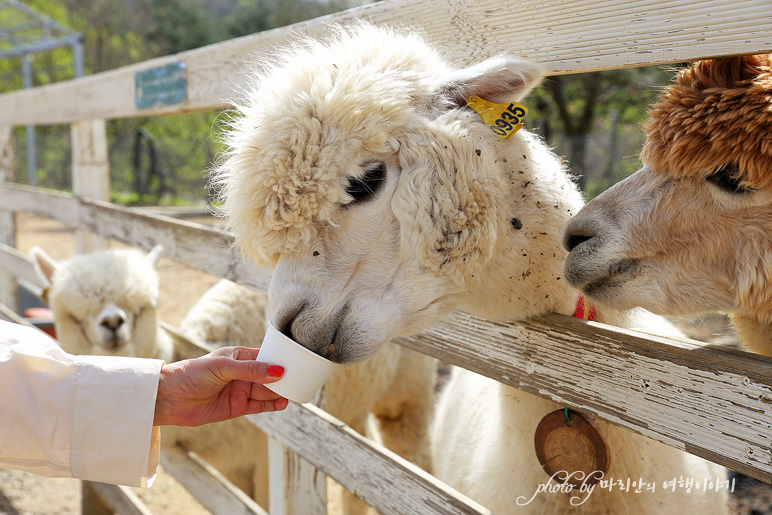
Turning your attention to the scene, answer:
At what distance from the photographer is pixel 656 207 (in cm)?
127

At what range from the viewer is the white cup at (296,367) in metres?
1.32

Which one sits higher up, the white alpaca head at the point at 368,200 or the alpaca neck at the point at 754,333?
the white alpaca head at the point at 368,200

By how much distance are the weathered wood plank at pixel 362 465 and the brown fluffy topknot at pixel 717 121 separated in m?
0.97

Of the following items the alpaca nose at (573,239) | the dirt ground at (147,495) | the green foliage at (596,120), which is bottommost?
the dirt ground at (147,495)

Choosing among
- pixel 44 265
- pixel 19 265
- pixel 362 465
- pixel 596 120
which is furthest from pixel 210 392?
pixel 596 120

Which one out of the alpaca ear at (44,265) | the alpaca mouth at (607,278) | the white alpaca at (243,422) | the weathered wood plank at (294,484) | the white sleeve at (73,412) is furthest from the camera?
the alpaca ear at (44,265)

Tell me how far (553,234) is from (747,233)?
45 centimetres

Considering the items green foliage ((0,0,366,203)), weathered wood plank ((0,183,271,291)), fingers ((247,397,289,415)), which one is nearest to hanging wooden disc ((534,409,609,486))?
fingers ((247,397,289,415))

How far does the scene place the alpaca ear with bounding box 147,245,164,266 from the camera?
10.4 feet

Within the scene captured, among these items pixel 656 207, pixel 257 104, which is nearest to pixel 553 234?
pixel 656 207

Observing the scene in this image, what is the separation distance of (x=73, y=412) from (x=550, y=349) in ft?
3.88

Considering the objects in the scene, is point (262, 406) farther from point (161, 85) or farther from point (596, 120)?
point (596, 120)

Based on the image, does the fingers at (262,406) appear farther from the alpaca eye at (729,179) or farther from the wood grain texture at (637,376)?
the alpaca eye at (729,179)

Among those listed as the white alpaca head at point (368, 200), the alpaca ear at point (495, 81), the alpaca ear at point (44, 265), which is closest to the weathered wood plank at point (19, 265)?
the alpaca ear at point (44, 265)
